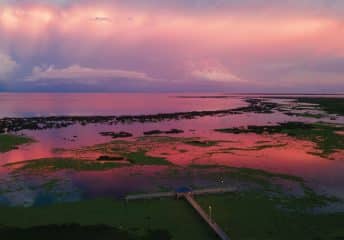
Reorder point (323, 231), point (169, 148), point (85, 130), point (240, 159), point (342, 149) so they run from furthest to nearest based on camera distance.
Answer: point (85, 130) < point (169, 148) < point (342, 149) < point (240, 159) < point (323, 231)

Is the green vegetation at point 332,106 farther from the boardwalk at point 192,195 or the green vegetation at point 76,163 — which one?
the boardwalk at point 192,195

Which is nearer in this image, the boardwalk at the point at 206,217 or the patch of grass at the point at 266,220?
the boardwalk at the point at 206,217

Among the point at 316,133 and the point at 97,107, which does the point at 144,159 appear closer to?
the point at 316,133

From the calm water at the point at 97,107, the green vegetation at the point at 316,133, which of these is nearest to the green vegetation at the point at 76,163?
the green vegetation at the point at 316,133

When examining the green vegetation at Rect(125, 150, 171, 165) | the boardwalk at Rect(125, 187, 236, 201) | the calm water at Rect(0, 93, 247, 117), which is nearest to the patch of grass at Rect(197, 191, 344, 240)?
the boardwalk at Rect(125, 187, 236, 201)

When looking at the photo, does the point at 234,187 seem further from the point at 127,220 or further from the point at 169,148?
the point at 169,148

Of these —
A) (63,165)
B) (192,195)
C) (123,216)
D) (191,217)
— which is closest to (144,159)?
(63,165)

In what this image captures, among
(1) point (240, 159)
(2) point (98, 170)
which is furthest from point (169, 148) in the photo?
(2) point (98, 170)
